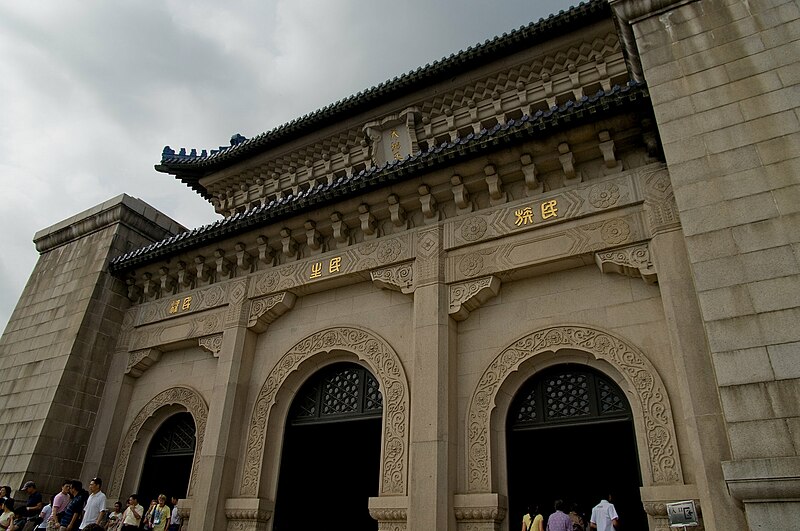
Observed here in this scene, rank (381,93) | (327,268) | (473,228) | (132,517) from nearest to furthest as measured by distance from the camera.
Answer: (132,517)
(473,228)
(327,268)
(381,93)

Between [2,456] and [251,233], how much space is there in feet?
20.9

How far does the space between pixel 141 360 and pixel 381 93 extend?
7.53m

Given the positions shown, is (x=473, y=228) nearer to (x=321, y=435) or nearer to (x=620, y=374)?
(x=620, y=374)

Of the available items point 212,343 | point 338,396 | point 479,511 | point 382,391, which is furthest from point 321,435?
point 479,511

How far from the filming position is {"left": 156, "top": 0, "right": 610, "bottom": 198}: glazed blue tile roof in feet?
34.2

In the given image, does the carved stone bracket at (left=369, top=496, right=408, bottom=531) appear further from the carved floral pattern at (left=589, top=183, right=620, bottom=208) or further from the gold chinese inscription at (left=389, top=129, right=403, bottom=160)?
the gold chinese inscription at (left=389, top=129, right=403, bottom=160)

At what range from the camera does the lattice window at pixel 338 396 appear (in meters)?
8.58

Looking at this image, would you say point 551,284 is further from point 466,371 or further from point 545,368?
point 466,371

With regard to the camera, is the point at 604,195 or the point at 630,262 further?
the point at 604,195

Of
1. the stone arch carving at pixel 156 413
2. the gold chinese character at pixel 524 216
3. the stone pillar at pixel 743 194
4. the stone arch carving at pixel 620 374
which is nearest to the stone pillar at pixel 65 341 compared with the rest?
the stone arch carving at pixel 156 413

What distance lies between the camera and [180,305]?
10891 mm

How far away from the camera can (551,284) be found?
25.1ft

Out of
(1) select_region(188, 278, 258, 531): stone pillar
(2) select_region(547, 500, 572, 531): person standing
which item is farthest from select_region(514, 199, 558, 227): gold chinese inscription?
(1) select_region(188, 278, 258, 531): stone pillar

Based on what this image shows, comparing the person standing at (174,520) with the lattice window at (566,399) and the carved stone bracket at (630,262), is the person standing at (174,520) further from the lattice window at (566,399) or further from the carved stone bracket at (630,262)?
the carved stone bracket at (630,262)
